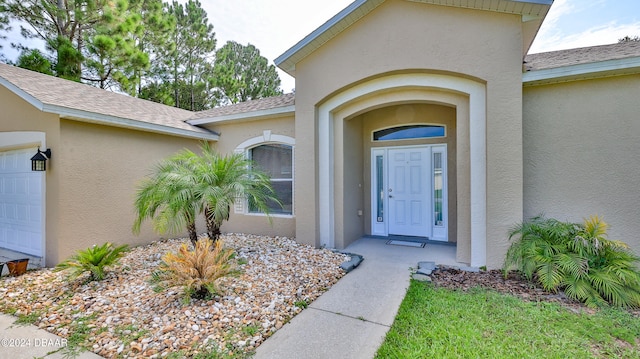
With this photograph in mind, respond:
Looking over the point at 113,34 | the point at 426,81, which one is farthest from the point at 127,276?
the point at 113,34

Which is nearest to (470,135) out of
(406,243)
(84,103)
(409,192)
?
(409,192)

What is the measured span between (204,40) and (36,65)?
968 centimetres

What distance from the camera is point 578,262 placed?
3980mm

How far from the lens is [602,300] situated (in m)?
3.76

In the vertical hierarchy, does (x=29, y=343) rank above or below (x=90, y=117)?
below

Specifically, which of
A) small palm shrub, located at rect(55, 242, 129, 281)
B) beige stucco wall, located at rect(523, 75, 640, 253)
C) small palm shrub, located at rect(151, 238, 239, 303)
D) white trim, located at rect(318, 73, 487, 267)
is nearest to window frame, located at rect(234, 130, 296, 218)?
white trim, located at rect(318, 73, 487, 267)

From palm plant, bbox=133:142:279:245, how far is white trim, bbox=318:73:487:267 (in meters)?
1.67

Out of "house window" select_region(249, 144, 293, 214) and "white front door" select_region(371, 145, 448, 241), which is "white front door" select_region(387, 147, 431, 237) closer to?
"white front door" select_region(371, 145, 448, 241)

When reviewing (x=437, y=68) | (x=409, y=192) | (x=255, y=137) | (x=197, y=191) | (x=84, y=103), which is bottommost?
(x=409, y=192)

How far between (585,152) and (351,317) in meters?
4.95

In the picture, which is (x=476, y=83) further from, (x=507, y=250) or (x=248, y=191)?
(x=248, y=191)

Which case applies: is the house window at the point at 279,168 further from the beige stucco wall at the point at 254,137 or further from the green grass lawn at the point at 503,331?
Result: the green grass lawn at the point at 503,331

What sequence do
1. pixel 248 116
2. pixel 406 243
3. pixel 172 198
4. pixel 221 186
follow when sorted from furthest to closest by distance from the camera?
pixel 248 116 → pixel 406 243 → pixel 221 186 → pixel 172 198

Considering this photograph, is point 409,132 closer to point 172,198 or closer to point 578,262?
point 578,262
